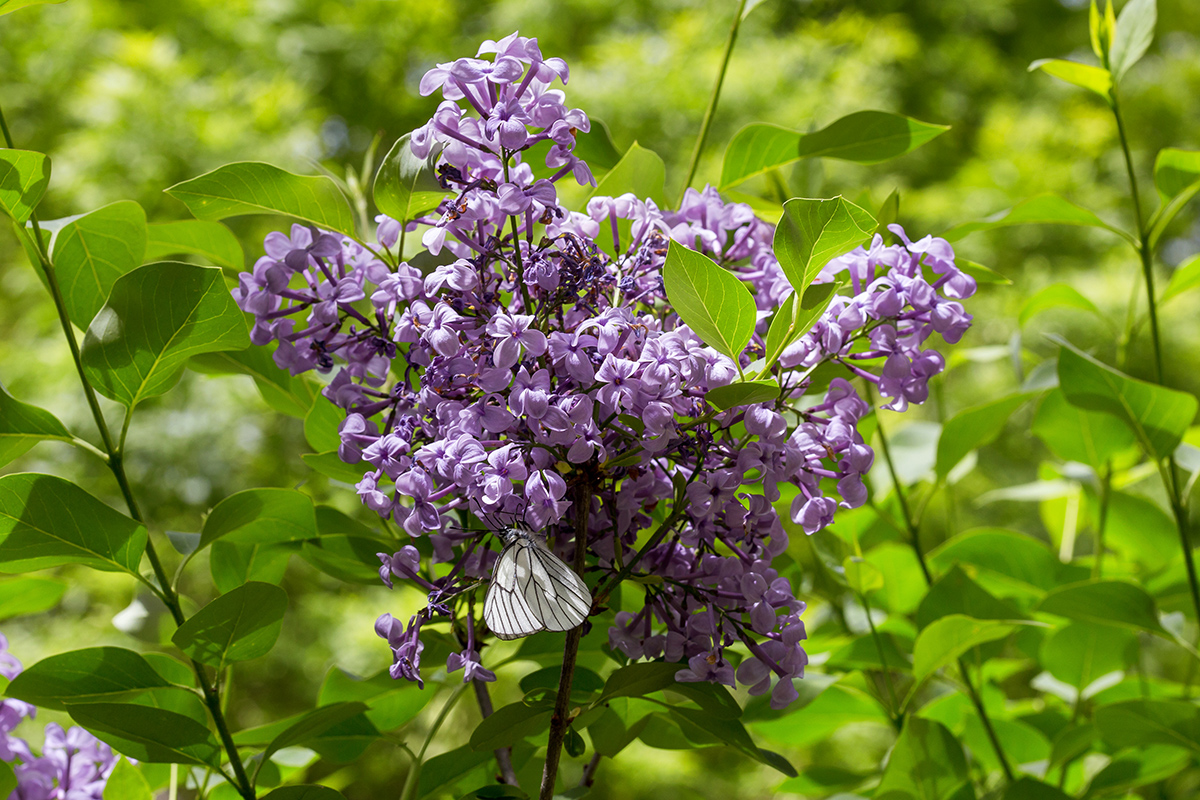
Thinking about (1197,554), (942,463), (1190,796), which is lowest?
(1190,796)

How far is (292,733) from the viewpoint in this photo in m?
0.41

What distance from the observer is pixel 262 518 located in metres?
0.45

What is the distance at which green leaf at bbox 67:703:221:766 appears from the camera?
0.39 metres

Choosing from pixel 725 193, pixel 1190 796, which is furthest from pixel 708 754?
pixel 725 193

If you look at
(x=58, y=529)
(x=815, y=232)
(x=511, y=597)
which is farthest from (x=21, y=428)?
(x=815, y=232)

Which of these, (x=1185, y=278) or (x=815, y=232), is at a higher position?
(x=815, y=232)

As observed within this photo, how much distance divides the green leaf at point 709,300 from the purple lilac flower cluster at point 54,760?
0.42 m

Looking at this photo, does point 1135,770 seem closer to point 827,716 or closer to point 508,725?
point 827,716

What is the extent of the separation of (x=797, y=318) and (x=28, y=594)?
52 centimetres

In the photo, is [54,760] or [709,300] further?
[54,760]

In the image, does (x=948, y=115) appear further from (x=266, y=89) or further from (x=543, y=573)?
(x=543, y=573)

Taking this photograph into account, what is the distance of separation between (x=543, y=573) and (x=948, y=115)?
507 centimetres

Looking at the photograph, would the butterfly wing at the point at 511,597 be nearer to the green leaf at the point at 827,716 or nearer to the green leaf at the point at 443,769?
the green leaf at the point at 443,769

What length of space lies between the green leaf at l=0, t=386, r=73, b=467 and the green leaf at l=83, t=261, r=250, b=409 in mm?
33
